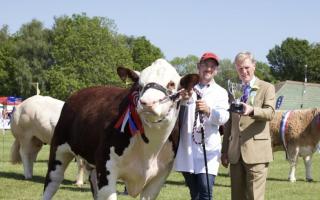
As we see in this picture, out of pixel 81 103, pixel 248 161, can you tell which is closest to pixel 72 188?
pixel 81 103

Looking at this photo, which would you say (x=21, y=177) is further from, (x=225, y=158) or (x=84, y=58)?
(x=84, y=58)

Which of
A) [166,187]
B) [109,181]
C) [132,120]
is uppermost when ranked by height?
[132,120]

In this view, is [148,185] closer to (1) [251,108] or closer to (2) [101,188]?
(2) [101,188]

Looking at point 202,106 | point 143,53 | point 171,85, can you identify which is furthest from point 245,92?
point 143,53

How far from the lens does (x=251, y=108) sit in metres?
5.35

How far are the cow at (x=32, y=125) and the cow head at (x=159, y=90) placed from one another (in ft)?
24.0

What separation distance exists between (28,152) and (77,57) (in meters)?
48.6

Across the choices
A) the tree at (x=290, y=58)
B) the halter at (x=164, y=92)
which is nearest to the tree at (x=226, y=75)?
the halter at (x=164, y=92)

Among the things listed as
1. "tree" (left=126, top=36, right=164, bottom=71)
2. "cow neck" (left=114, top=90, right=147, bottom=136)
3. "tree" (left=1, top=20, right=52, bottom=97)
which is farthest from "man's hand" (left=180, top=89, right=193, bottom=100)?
"tree" (left=126, top=36, right=164, bottom=71)

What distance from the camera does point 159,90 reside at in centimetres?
492

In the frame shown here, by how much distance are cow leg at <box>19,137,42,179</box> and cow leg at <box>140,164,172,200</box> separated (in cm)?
683

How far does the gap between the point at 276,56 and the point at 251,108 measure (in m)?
80.5

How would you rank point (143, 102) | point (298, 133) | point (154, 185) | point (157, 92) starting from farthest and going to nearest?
point (298, 133) < point (154, 185) < point (157, 92) < point (143, 102)

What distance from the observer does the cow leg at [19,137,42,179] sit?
12.4 meters
